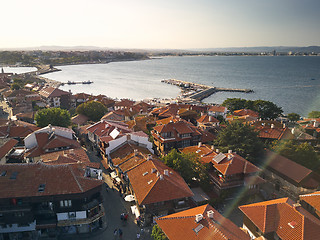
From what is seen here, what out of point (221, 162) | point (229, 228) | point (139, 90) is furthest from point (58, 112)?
point (139, 90)

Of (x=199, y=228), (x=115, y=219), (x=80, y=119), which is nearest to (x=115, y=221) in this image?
(x=115, y=219)

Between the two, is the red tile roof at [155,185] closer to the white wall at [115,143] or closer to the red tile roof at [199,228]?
the red tile roof at [199,228]

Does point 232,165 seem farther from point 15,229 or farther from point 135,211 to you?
point 15,229

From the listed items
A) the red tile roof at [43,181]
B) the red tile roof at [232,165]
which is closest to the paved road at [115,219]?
the red tile roof at [43,181]

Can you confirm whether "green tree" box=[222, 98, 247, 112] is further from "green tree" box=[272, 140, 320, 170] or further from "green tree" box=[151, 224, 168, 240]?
"green tree" box=[151, 224, 168, 240]

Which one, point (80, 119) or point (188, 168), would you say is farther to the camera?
point (80, 119)

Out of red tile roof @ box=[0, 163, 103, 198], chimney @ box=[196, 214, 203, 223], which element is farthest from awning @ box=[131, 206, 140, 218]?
chimney @ box=[196, 214, 203, 223]

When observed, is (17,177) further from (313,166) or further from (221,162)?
(313,166)
